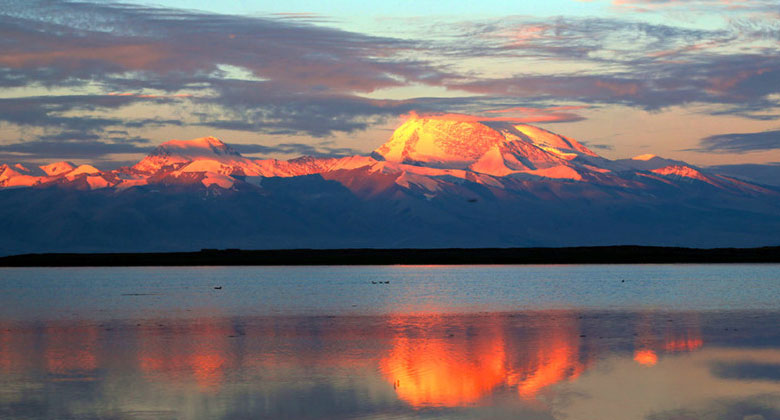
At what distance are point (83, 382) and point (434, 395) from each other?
1183 cm

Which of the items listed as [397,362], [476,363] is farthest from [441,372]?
[397,362]

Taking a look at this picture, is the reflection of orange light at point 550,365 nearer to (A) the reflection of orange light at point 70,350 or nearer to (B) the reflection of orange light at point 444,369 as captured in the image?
Answer: (B) the reflection of orange light at point 444,369

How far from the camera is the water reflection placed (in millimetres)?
28688

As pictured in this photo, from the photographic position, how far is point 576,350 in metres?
40.9

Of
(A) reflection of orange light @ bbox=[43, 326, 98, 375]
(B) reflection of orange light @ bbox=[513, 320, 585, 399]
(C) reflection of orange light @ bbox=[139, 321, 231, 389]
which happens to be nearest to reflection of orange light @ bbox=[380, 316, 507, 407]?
(B) reflection of orange light @ bbox=[513, 320, 585, 399]

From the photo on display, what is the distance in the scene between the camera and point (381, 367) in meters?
36.2

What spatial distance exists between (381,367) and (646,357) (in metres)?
10.1

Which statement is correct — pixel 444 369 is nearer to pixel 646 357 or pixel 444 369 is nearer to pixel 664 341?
pixel 646 357

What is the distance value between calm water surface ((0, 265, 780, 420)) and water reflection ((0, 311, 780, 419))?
0.09m

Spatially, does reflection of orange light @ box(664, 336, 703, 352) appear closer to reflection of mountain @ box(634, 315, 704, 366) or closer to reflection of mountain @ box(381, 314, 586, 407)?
reflection of mountain @ box(634, 315, 704, 366)

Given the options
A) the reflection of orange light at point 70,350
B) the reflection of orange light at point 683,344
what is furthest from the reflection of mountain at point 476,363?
the reflection of orange light at point 70,350

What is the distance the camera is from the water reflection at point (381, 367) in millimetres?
28688

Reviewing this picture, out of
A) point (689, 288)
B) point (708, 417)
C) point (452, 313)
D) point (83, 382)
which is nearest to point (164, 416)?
point (83, 382)

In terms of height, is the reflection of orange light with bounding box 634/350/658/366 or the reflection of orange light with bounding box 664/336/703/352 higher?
the reflection of orange light with bounding box 634/350/658/366
